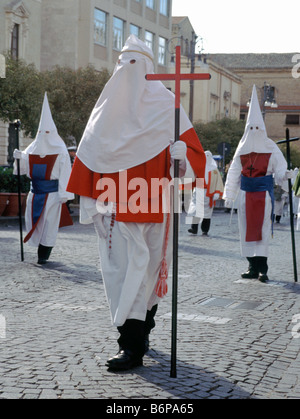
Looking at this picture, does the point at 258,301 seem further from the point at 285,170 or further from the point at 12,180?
the point at 12,180

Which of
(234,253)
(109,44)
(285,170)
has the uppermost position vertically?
(109,44)

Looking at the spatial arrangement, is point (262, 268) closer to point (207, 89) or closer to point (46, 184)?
point (46, 184)

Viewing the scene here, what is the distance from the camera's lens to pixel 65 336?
246 inches

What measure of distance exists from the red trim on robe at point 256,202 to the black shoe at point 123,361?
212 inches

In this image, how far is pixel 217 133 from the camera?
55.4 m

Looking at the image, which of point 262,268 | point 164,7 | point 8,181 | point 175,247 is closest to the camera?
point 175,247

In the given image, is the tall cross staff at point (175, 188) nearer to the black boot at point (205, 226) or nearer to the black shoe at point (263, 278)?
the black shoe at point (263, 278)

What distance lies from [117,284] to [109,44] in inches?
1645

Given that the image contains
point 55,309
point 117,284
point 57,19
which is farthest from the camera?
point 57,19

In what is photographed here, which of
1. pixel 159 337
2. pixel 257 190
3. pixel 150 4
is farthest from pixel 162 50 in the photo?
pixel 159 337

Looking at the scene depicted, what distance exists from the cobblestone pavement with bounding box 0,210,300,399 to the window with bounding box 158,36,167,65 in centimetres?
4282

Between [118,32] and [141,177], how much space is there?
4298 centimetres

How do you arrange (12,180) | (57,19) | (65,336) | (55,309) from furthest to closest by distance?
(57,19) < (12,180) < (55,309) < (65,336)
